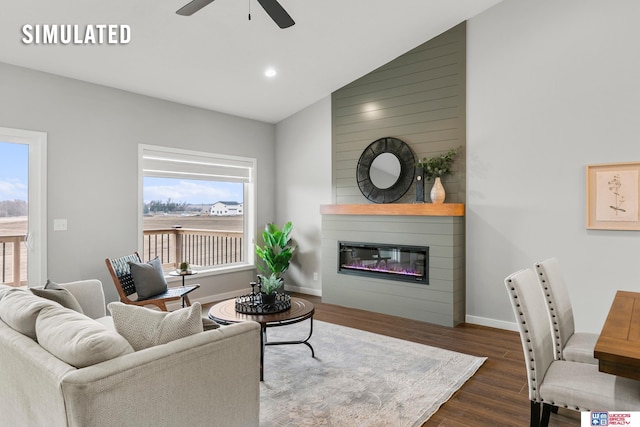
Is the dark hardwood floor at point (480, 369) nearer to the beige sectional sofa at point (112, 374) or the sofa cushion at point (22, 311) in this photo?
the beige sectional sofa at point (112, 374)

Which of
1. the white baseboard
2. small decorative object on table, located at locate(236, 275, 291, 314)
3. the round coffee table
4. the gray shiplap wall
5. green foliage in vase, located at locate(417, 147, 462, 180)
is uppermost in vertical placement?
the gray shiplap wall

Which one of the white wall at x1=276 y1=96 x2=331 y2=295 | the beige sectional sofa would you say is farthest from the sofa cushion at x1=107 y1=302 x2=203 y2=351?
the white wall at x1=276 y1=96 x2=331 y2=295

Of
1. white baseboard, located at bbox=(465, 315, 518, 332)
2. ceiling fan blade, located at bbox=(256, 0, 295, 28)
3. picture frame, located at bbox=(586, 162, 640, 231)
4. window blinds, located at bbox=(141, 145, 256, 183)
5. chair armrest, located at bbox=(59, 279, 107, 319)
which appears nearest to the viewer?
ceiling fan blade, located at bbox=(256, 0, 295, 28)

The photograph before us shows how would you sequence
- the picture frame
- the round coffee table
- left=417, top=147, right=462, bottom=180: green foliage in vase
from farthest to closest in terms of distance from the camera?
1. left=417, top=147, right=462, bottom=180: green foliage in vase
2. the picture frame
3. the round coffee table

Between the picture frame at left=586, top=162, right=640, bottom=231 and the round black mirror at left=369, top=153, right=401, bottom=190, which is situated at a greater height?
the round black mirror at left=369, top=153, right=401, bottom=190

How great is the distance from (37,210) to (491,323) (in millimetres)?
4847

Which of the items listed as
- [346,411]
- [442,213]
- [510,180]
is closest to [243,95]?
[442,213]

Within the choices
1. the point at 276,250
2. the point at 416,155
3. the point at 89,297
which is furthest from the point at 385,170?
the point at 89,297

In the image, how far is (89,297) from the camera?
10.4ft

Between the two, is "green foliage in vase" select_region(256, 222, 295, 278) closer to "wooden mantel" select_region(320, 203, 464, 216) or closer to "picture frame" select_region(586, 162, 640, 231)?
"wooden mantel" select_region(320, 203, 464, 216)

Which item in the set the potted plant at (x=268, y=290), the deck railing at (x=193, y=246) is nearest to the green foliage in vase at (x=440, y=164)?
the potted plant at (x=268, y=290)

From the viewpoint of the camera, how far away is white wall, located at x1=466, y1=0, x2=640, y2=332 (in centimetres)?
370

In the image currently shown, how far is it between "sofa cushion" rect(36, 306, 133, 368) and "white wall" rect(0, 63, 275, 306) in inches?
105

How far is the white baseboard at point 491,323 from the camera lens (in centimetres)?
426
